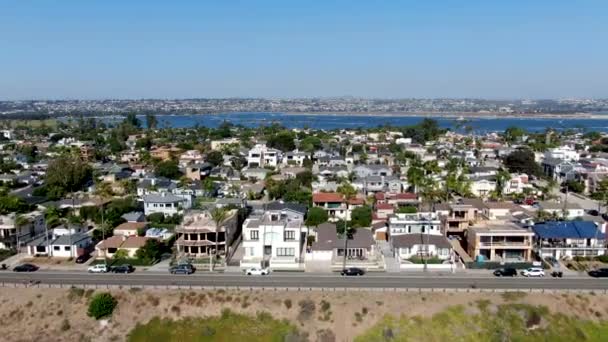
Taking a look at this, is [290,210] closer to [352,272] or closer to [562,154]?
[352,272]

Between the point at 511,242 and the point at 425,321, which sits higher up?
the point at 511,242

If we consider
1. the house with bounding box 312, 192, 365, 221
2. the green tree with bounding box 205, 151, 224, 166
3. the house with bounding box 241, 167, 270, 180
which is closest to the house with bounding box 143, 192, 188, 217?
the house with bounding box 312, 192, 365, 221

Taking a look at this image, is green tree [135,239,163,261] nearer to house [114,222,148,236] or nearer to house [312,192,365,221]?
house [114,222,148,236]

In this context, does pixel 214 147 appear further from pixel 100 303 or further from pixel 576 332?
pixel 576 332

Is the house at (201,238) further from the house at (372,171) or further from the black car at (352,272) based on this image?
the house at (372,171)

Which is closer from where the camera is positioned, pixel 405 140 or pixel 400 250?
pixel 400 250

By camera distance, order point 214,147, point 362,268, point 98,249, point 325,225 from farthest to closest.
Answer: point 214,147, point 325,225, point 98,249, point 362,268

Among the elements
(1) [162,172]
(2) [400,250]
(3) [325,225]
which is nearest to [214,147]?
(1) [162,172]

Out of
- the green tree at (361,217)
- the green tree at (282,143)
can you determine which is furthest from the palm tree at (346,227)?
the green tree at (282,143)
